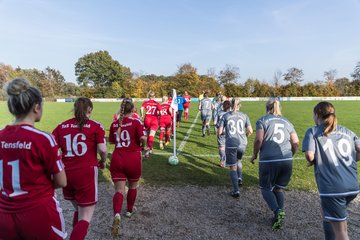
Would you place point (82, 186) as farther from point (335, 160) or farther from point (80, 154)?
point (335, 160)

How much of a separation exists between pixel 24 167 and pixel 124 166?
7.92 feet

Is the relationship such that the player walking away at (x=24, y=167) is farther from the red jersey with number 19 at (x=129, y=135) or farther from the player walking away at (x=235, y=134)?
the player walking away at (x=235, y=134)

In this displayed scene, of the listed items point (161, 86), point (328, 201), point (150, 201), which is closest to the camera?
point (328, 201)

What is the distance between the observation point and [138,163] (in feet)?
15.5

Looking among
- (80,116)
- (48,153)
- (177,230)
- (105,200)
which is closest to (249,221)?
(177,230)

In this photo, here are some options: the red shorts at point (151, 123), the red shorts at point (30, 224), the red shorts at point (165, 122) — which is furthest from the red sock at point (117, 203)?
the red shorts at point (165, 122)

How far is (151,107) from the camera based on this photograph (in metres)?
9.54

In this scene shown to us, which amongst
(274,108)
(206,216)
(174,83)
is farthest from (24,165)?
(174,83)

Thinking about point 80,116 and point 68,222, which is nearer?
point 80,116

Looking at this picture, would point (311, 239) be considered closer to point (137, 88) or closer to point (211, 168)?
point (211, 168)

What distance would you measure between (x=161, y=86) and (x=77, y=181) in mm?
71314

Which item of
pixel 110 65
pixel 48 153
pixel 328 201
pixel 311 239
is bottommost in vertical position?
pixel 311 239

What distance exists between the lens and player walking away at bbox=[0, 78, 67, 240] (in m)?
2.23

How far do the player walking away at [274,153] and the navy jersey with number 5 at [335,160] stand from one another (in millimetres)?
1126
